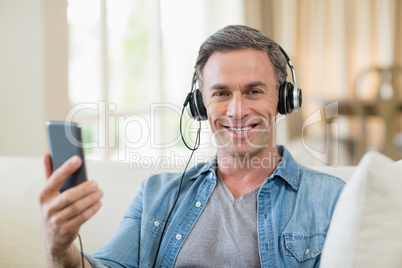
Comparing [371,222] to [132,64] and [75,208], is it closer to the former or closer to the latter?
[75,208]

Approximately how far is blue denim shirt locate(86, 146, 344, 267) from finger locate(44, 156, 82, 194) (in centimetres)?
34

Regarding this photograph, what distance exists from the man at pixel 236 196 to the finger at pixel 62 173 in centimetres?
31

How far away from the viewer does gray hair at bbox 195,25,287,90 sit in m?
1.41

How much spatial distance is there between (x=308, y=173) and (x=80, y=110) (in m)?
2.61

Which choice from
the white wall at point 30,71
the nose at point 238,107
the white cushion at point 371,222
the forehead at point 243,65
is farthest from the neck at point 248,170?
the white wall at point 30,71

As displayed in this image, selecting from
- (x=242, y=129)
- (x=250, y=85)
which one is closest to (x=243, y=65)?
(x=250, y=85)

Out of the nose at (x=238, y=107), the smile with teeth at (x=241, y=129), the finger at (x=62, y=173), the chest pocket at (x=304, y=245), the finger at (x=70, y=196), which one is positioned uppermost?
the nose at (x=238, y=107)

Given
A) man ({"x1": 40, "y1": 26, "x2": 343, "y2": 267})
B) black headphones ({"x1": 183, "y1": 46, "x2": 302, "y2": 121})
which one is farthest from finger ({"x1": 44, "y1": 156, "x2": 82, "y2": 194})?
black headphones ({"x1": 183, "y1": 46, "x2": 302, "y2": 121})

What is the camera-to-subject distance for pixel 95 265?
1203 mm

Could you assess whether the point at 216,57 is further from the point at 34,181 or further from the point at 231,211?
the point at 34,181

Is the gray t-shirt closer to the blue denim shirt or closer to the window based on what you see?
the blue denim shirt

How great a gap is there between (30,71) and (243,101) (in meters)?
1.83

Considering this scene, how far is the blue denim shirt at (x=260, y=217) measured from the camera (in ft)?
4.11

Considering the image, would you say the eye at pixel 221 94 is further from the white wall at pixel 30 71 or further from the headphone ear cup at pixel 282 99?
the white wall at pixel 30 71
